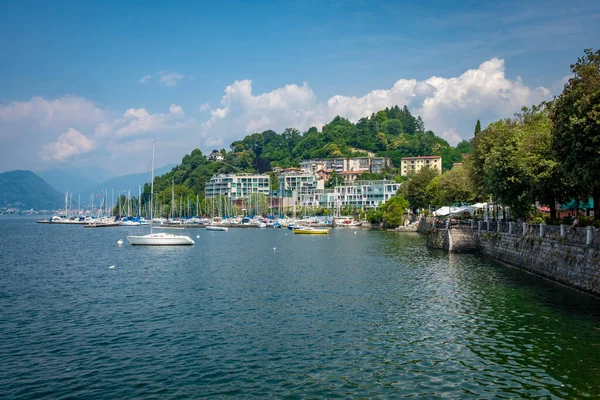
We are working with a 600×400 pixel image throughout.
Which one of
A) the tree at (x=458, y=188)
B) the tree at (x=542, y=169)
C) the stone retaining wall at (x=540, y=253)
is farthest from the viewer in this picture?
the tree at (x=458, y=188)

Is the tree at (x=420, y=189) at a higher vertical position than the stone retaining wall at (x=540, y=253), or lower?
higher

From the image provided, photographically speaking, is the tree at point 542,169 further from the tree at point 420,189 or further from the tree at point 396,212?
the tree at point 396,212

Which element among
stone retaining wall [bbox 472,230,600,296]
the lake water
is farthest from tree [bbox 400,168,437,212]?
the lake water

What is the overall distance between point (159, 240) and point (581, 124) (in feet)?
179

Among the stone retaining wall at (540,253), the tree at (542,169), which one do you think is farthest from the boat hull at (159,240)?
the tree at (542,169)

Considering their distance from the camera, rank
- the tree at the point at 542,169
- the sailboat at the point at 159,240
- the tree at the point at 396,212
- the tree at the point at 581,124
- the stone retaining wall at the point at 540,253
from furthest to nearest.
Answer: the tree at the point at 396,212 < the sailboat at the point at 159,240 < the tree at the point at 542,169 < the stone retaining wall at the point at 540,253 < the tree at the point at 581,124

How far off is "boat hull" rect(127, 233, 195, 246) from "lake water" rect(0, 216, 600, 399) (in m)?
28.7

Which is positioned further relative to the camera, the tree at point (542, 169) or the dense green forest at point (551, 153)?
the tree at point (542, 169)

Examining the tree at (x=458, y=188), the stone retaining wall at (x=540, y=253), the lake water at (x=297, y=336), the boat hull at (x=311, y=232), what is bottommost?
the lake water at (x=297, y=336)

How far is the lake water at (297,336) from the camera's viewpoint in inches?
581

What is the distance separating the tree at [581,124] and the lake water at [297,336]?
23.1 ft

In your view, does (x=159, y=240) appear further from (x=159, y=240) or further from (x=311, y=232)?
(x=311, y=232)

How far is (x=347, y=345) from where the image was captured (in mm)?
18781

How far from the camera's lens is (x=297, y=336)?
2009 centimetres
